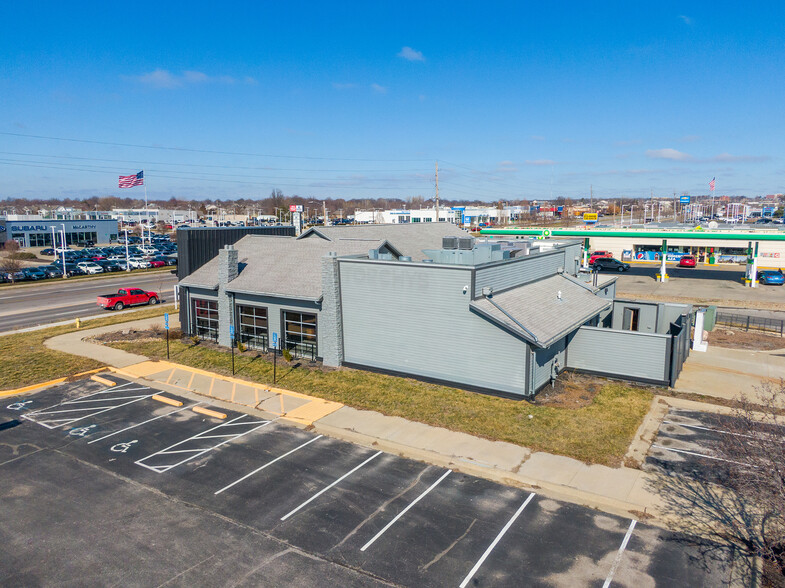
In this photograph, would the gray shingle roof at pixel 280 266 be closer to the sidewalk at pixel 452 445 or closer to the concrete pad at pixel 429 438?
the sidewalk at pixel 452 445

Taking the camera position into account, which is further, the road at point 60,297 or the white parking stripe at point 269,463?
the road at point 60,297

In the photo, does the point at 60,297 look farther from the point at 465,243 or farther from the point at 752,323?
→ the point at 752,323

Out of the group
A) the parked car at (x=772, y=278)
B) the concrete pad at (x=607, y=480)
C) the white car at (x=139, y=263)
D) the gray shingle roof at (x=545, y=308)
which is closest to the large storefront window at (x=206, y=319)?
the gray shingle roof at (x=545, y=308)

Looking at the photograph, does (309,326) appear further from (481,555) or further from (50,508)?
(481,555)

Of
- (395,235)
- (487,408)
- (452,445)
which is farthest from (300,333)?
(452,445)

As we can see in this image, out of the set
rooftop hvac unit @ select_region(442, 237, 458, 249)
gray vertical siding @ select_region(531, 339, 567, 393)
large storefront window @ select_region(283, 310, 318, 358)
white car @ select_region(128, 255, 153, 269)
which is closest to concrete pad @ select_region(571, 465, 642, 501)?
gray vertical siding @ select_region(531, 339, 567, 393)

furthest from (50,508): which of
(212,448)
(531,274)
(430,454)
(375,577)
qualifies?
(531,274)
